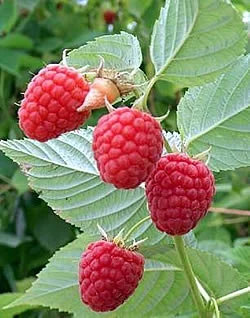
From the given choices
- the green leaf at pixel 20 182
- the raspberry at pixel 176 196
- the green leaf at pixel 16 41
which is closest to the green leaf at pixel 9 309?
the raspberry at pixel 176 196

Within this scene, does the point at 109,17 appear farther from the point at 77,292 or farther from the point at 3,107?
the point at 77,292

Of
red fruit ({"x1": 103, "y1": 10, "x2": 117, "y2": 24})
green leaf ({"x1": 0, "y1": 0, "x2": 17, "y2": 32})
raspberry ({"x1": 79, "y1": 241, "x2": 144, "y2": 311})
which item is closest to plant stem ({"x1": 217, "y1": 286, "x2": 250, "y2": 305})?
raspberry ({"x1": 79, "y1": 241, "x2": 144, "y2": 311})

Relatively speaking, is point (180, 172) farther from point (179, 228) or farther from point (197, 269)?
point (197, 269)

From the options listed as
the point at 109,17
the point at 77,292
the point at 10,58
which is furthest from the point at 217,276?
the point at 109,17

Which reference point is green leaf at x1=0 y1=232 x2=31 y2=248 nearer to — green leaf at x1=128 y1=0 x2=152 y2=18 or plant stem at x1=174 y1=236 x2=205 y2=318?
green leaf at x1=128 y1=0 x2=152 y2=18

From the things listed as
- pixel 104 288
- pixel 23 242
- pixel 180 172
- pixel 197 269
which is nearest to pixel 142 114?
pixel 180 172

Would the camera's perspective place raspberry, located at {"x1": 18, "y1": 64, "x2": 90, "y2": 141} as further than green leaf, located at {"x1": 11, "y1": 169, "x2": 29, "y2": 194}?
No
